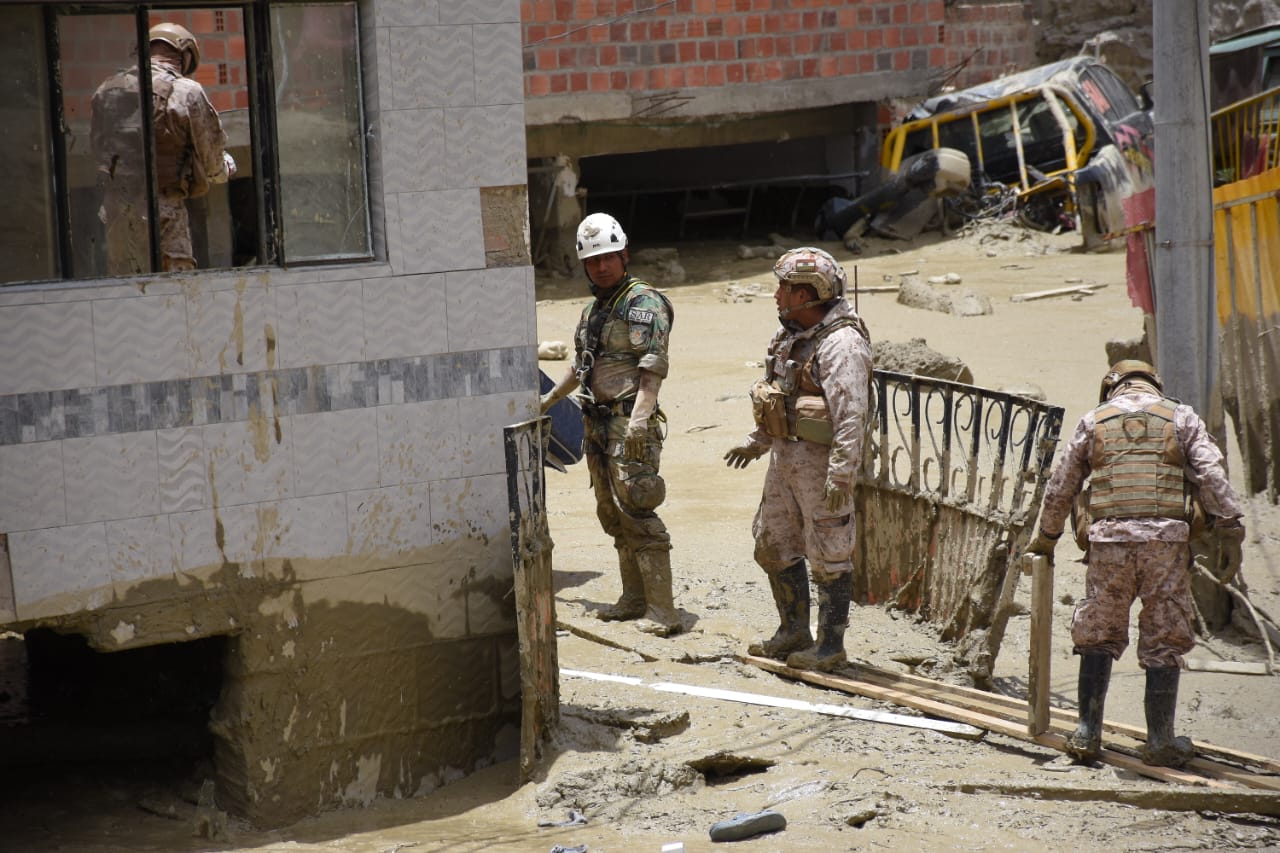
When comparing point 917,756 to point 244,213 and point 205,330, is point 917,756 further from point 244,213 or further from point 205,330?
point 244,213

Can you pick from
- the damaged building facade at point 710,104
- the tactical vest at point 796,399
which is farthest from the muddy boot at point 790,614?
the damaged building facade at point 710,104

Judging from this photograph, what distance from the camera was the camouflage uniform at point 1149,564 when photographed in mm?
5105

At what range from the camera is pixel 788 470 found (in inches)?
245

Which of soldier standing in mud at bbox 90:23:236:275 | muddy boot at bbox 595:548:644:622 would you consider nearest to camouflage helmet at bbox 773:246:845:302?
muddy boot at bbox 595:548:644:622

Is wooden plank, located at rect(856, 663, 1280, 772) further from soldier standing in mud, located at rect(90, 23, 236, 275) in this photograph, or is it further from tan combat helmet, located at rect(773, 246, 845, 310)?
soldier standing in mud, located at rect(90, 23, 236, 275)

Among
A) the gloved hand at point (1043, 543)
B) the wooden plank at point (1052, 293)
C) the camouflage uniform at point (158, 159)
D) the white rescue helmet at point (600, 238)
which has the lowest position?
the gloved hand at point (1043, 543)

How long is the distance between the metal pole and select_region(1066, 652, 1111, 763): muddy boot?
2256mm

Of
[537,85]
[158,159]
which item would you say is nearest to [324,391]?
[158,159]

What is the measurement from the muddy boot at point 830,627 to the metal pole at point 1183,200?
214cm

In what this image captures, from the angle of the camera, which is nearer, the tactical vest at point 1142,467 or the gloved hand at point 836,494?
the tactical vest at point 1142,467

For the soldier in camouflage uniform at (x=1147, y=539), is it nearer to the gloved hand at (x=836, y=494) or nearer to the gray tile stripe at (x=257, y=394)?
the gloved hand at (x=836, y=494)

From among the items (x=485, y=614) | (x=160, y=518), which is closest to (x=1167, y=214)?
(x=485, y=614)

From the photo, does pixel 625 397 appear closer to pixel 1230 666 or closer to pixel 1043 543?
pixel 1043 543

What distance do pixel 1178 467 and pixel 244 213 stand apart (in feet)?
12.4
